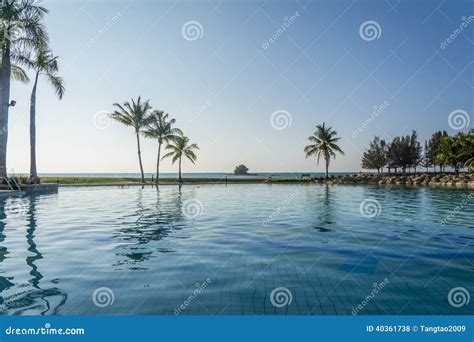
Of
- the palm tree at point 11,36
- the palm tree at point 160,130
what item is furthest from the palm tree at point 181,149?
the palm tree at point 11,36

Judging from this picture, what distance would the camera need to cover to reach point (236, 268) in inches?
211

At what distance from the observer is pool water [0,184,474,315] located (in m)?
3.97

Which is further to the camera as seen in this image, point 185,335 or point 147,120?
point 147,120

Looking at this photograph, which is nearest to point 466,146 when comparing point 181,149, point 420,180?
point 420,180

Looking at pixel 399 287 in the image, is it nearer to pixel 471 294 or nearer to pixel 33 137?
pixel 471 294

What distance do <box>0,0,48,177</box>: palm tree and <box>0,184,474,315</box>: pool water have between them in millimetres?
14350

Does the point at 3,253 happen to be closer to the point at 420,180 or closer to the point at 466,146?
the point at 420,180

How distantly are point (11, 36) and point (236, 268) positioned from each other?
78.1 ft

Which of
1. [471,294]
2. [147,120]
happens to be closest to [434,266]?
[471,294]

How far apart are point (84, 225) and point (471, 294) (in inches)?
359

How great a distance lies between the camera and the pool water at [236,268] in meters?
3.97

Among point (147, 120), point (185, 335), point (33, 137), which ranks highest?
point (147, 120)

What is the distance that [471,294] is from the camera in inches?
170

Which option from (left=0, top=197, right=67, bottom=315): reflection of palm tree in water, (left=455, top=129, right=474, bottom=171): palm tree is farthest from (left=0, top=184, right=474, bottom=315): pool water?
(left=455, top=129, right=474, bottom=171): palm tree
